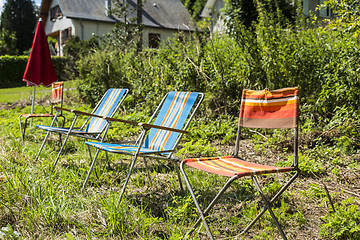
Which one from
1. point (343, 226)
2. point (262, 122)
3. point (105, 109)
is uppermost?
point (262, 122)

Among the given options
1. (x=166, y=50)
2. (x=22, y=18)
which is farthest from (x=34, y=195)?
(x=22, y=18)

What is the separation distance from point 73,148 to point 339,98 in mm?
3653

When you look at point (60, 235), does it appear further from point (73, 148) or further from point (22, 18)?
point (22, 18)

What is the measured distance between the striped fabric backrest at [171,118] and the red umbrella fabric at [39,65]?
3.50m

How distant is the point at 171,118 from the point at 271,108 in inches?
48.5

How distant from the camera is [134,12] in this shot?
27047 millimetres

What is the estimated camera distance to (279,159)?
160 inches

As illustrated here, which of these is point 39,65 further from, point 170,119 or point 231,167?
point 231,167

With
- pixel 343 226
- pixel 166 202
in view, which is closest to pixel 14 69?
pixel 166 202

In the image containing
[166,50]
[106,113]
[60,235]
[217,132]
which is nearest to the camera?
[60,235]

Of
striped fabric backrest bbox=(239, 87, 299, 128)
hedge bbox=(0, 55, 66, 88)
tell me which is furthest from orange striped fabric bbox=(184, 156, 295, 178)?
hedge bbox=(0, 55, 66, 88)

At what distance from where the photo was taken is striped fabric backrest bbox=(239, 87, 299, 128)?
8.36 ft

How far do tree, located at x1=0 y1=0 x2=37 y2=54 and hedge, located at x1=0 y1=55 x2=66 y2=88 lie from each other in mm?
15870

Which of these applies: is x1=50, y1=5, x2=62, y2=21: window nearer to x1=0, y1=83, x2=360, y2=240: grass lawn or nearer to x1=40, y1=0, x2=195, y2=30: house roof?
x1=40, y1=0, x2=195, y2=30: house roof
